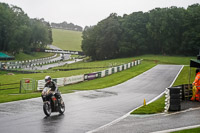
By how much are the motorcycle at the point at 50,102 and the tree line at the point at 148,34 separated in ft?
270

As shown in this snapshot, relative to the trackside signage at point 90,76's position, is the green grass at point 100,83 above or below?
below

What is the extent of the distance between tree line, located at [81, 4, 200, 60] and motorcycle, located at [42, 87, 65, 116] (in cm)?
8242

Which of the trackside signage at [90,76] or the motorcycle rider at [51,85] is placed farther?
the trackside signage at [90,76]

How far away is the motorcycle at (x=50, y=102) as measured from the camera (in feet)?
50.6

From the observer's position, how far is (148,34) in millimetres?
105312

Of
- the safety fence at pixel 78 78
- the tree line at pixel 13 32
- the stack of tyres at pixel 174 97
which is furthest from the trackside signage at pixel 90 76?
the tree line at pixel 13 32

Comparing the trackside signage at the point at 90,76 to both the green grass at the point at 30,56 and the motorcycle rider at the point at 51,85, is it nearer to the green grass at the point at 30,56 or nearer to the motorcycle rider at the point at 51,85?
the motorcycle rider at the point at 51,85

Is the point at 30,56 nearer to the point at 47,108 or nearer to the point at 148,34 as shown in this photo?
the point at 148,34

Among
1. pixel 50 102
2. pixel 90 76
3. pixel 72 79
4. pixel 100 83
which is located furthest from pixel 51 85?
pixel 90 76

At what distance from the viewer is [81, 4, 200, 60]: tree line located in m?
96.8

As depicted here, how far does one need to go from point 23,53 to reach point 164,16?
183 ft

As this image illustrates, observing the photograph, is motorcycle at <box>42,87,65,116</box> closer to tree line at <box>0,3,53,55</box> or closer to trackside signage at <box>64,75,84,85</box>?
trackside signage at <box>64,75,84,85</box>

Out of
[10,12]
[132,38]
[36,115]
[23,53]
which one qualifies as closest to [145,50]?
[132,38]

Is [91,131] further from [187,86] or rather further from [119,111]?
[187,86]
